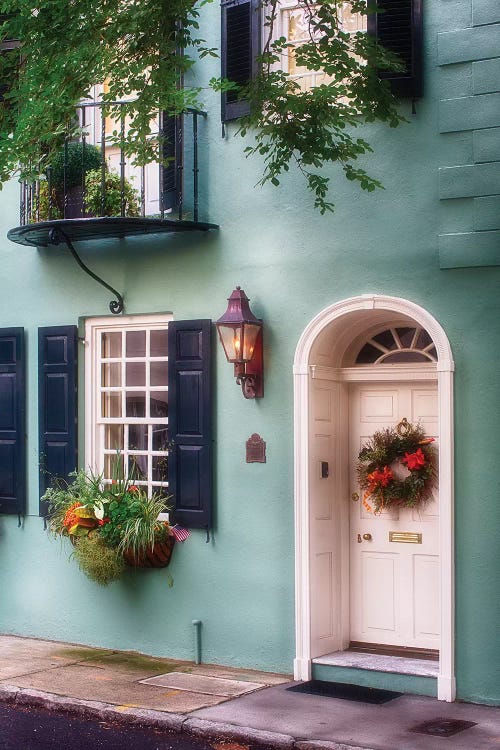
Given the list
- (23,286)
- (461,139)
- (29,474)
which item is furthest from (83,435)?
(461,139)

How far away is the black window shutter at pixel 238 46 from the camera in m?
10.1

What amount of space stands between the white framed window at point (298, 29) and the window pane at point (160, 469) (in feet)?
11.8

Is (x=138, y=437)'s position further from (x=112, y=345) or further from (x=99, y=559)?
(x=99, y=559)

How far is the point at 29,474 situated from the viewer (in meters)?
11.5

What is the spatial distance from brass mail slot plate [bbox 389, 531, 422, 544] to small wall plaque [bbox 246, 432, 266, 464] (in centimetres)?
128

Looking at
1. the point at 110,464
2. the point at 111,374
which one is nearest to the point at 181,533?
the point at 110,464

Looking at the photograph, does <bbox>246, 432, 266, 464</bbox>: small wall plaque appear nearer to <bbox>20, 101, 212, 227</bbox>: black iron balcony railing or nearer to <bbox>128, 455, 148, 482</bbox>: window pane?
<bbox>128, 455, 148, 482</bbox>: window pane

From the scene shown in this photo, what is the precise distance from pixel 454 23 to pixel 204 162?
2.55 metres

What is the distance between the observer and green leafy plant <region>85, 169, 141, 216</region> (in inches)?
423

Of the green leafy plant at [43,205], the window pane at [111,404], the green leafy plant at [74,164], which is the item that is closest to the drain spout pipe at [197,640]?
the window pane at [111,404]

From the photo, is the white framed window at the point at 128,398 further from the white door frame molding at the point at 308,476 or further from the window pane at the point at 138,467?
the white door frame molding at the point at 308,476

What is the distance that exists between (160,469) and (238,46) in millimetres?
3891

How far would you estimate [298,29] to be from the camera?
10141 millimetres

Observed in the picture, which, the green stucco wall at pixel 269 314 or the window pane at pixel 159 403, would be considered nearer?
the green stucco wall at pixel 269 314
